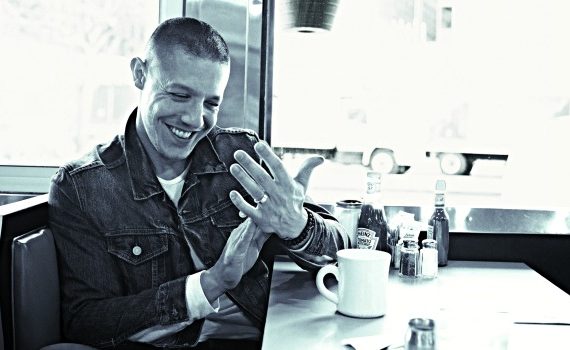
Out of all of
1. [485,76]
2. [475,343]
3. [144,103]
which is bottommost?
[475,343]

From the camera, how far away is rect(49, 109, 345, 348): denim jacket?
166 centimetres

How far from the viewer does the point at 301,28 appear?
2287 millimetres

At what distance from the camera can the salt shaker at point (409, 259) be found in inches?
68.4

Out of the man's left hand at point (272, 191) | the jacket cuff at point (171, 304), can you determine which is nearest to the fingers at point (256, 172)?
the man's left hand at point (272, 191)

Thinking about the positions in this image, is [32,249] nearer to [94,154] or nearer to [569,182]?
[94,154]

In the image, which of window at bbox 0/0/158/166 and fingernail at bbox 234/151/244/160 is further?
window at bbox 0/0/158/166

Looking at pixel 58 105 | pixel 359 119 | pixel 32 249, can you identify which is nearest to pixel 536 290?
pixel 359 119

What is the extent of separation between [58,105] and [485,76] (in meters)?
1.62

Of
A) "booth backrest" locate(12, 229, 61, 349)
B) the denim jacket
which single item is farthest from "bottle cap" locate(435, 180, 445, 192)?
"booth backrest" locate(12, 229, 61, 349)

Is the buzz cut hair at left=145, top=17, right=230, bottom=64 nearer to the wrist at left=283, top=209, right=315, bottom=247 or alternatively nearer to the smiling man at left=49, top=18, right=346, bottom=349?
the smiling man at left=49, top=18, right=346, bottom=349

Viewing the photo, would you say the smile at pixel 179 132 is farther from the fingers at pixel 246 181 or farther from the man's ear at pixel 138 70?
the fingers at pixel 246 181

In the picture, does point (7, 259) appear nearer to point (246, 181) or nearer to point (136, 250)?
point (136, 250)

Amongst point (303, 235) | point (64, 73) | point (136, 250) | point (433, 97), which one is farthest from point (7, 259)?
point (433, 97)

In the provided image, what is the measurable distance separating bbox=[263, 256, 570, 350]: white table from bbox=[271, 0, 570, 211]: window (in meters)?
0.52
